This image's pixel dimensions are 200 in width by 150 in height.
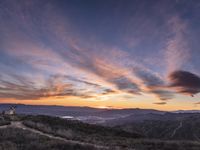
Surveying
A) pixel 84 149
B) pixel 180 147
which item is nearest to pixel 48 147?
pixel 84 149

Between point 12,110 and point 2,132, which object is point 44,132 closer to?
point 2,132

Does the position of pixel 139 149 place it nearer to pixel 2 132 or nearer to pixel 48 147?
pixel 48 147

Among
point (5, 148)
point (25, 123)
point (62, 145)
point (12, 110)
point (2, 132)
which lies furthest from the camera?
point (12, 110)

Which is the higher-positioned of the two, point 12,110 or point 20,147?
point 12,110

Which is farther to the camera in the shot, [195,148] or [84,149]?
[195,148]

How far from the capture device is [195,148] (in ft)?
108

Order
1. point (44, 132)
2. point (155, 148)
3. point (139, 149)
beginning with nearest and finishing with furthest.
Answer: point (139, 149) → point (155, 148) → point (44, 132)

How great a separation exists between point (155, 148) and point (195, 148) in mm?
4618

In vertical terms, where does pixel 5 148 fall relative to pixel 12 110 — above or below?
below

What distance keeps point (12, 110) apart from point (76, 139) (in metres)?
42.3

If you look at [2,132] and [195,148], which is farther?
[2,132]

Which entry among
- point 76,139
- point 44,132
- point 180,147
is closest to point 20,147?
point 76,139

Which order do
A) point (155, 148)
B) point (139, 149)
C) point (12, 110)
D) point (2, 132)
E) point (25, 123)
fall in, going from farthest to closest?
point (12, 110)
point (25, 123)
point (2, 132)
point (155, 148)
point (139, 149)

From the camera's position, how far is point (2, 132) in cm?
3525
